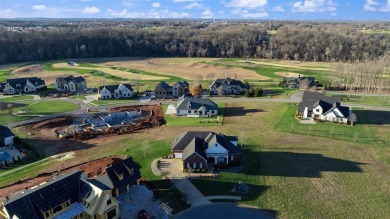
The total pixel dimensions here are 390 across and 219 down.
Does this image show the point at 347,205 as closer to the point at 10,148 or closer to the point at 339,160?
the point at 339,160

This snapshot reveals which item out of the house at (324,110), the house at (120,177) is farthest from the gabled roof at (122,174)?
the house at (324,110)

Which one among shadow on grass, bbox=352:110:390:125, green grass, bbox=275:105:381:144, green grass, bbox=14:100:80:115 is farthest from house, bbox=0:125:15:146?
shadow on grass, bbox=352:110:390:125

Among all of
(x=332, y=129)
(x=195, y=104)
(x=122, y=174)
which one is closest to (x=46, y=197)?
(x=122, y=174)

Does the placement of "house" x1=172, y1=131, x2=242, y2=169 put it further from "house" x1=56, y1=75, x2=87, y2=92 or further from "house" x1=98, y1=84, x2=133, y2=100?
"house" x1=56, y1=75, x2=87, y2=92

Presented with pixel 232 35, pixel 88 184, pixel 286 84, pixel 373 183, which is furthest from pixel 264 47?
pixel 88 184

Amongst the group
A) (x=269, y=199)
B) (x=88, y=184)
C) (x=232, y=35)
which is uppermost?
(x=232, y=35)

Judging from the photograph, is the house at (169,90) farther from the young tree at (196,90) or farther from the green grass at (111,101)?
the green grass at (111,101)
